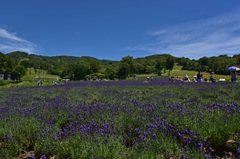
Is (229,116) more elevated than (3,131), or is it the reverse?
(229,116)

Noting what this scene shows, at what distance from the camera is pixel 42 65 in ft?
458

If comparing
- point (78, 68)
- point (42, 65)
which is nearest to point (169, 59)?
point (78, 68)

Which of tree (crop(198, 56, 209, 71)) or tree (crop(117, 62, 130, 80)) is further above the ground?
tree (crop(198, 56, 209, 71))

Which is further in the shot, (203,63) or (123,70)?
(203,63)

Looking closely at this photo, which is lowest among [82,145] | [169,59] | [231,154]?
[231,154]

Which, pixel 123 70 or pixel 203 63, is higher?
pixel 203 63

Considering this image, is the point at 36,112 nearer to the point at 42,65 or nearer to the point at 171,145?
the point at 171,145

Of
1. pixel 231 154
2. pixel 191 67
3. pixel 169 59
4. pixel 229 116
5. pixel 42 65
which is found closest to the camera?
pixel 231 154

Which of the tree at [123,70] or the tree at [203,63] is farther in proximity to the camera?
the tree at [203,63]

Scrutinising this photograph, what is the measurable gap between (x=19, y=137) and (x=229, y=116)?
14.0 feet

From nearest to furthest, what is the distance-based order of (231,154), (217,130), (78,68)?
(231,154) < (217,130) < (78,68)

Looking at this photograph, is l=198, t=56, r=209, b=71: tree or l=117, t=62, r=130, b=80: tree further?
l=198, t=56, r=209, b=71: tree

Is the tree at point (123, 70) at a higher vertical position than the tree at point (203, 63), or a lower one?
lower

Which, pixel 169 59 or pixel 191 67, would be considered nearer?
pixel 169 59
